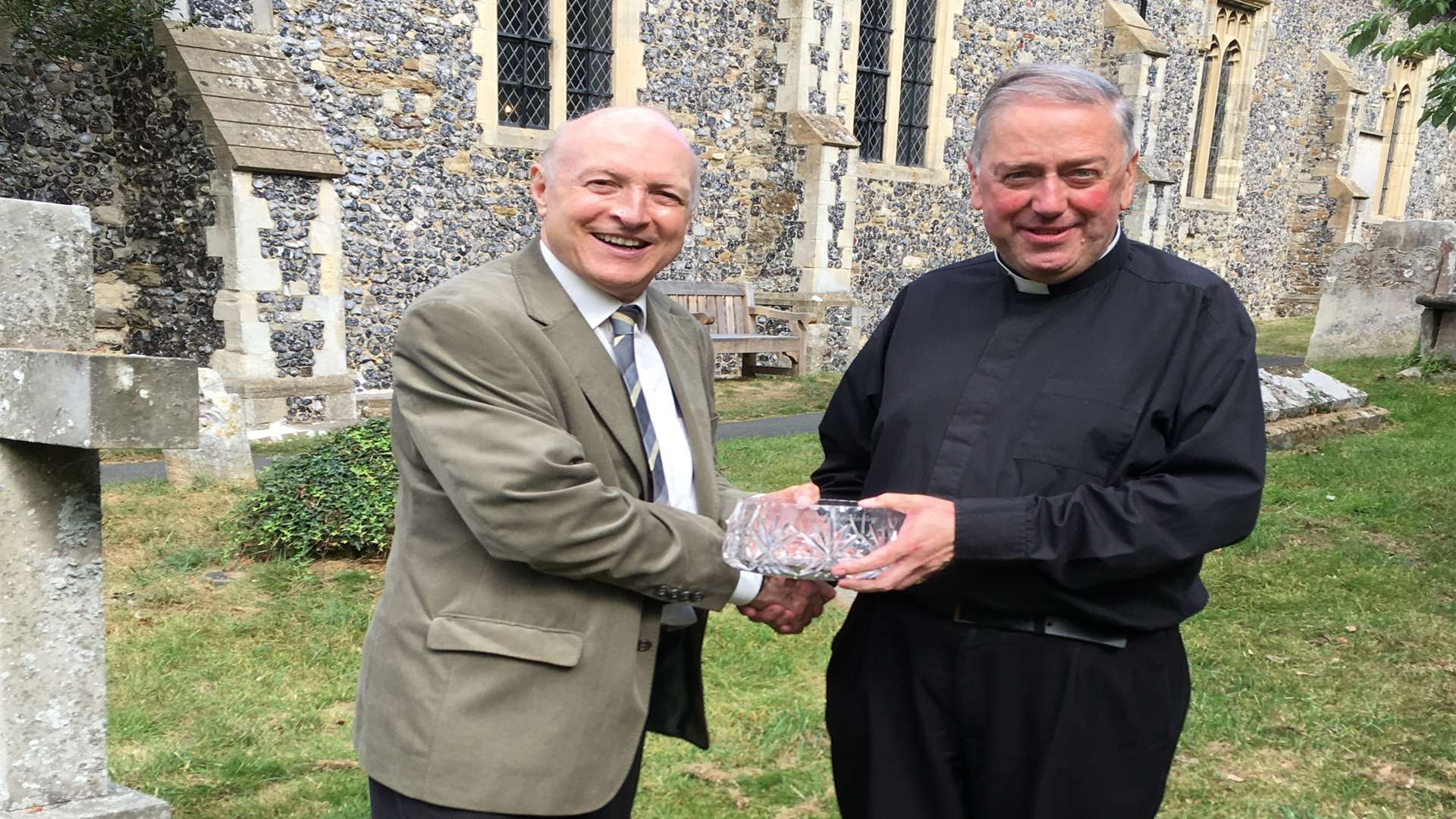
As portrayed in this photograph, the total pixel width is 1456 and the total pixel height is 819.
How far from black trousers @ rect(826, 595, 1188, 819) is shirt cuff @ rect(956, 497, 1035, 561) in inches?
8.1

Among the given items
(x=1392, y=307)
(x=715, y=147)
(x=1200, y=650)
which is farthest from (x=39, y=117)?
(x=1392, y=307)

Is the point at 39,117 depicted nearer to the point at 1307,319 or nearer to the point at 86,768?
the point at 86,768

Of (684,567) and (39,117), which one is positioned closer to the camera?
(684,567)

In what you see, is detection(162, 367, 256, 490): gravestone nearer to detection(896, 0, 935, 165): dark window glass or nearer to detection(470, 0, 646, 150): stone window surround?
detection(470, 0, 646, 150): stone window surround

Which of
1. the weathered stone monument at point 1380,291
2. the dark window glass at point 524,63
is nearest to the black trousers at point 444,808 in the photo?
the dark window glass at point 524,63

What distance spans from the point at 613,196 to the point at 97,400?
3.10 feet

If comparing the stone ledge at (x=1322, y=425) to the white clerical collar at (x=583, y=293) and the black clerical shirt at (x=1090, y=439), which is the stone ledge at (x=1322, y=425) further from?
the white clerical collar at (x=583, y=293)

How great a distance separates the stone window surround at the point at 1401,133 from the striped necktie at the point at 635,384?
2840 cm

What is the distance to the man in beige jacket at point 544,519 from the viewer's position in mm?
1670

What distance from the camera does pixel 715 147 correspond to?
43.8 feet

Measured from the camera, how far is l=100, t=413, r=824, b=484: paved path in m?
7.24

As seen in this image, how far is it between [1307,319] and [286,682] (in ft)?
75.9

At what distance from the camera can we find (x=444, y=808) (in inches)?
67.9

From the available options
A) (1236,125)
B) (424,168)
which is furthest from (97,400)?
(1236,125)
